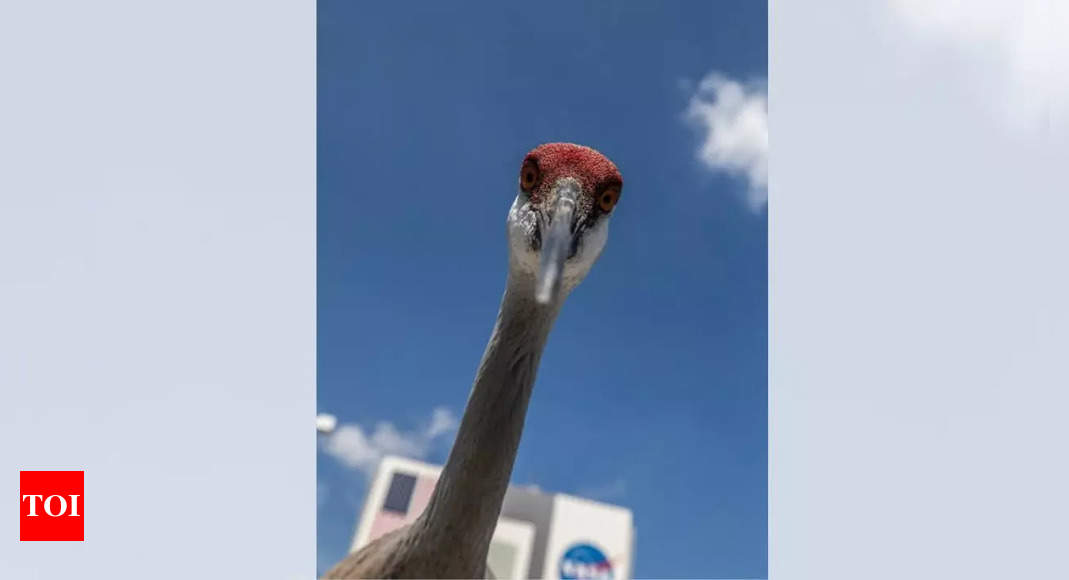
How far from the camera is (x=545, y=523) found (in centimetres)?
823

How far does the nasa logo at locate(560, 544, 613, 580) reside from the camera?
8062 mm

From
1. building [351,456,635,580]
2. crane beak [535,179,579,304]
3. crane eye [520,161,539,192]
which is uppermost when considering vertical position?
crane eye [520,161,539,192]

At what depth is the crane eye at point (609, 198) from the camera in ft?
5.68

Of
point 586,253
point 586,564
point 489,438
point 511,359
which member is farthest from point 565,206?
point 586,564

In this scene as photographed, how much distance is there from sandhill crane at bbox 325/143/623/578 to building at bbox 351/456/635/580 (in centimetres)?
591

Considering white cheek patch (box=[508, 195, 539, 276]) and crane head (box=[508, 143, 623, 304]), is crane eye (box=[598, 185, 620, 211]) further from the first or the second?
white cheek patch (box=[508, 195, 539, 276])

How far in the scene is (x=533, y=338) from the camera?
5.66 feet

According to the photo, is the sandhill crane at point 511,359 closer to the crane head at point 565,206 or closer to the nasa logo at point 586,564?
the crane head at point 565,206

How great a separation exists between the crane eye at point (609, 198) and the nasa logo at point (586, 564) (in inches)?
272

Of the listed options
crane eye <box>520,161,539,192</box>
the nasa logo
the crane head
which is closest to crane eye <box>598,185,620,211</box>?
the crane head
